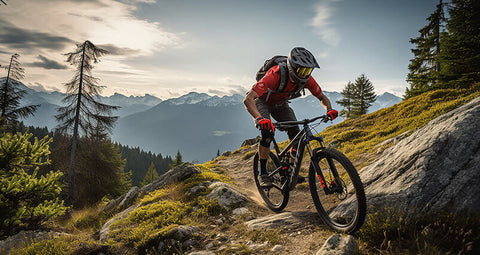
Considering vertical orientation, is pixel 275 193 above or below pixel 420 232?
below

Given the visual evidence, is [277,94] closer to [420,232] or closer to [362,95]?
[420,232]

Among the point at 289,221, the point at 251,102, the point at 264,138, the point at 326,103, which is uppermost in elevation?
the point at 326,103

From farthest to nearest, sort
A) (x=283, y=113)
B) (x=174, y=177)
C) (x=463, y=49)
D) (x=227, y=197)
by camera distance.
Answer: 1. (x=463, y=49)
2. (x=174, y=177)
3. (x=227, y=197)
4. (x=283, y=113)

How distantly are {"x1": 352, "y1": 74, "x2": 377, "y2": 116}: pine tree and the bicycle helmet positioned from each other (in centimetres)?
4124

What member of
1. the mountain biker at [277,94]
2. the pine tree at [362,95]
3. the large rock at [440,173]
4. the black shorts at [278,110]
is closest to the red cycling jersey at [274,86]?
the mountain biker at [277,94]

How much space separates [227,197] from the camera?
6.85 meters

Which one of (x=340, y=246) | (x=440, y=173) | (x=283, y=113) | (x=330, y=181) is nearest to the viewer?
(x=340, y=246)

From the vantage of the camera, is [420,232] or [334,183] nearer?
[420,232]

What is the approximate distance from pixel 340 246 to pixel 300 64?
3.61 meters

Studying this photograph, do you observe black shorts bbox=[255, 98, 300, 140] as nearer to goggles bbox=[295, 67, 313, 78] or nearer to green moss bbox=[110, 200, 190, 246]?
goggles bbox=[295, 67, 313, 78]

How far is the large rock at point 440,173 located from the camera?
10.3ft

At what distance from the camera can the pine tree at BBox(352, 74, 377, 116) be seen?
41156mm

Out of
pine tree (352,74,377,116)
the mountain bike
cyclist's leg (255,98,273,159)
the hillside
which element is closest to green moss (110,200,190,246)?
the hillside

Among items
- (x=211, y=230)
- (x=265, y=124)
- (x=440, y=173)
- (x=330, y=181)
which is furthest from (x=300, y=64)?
(x=211, y=230)
